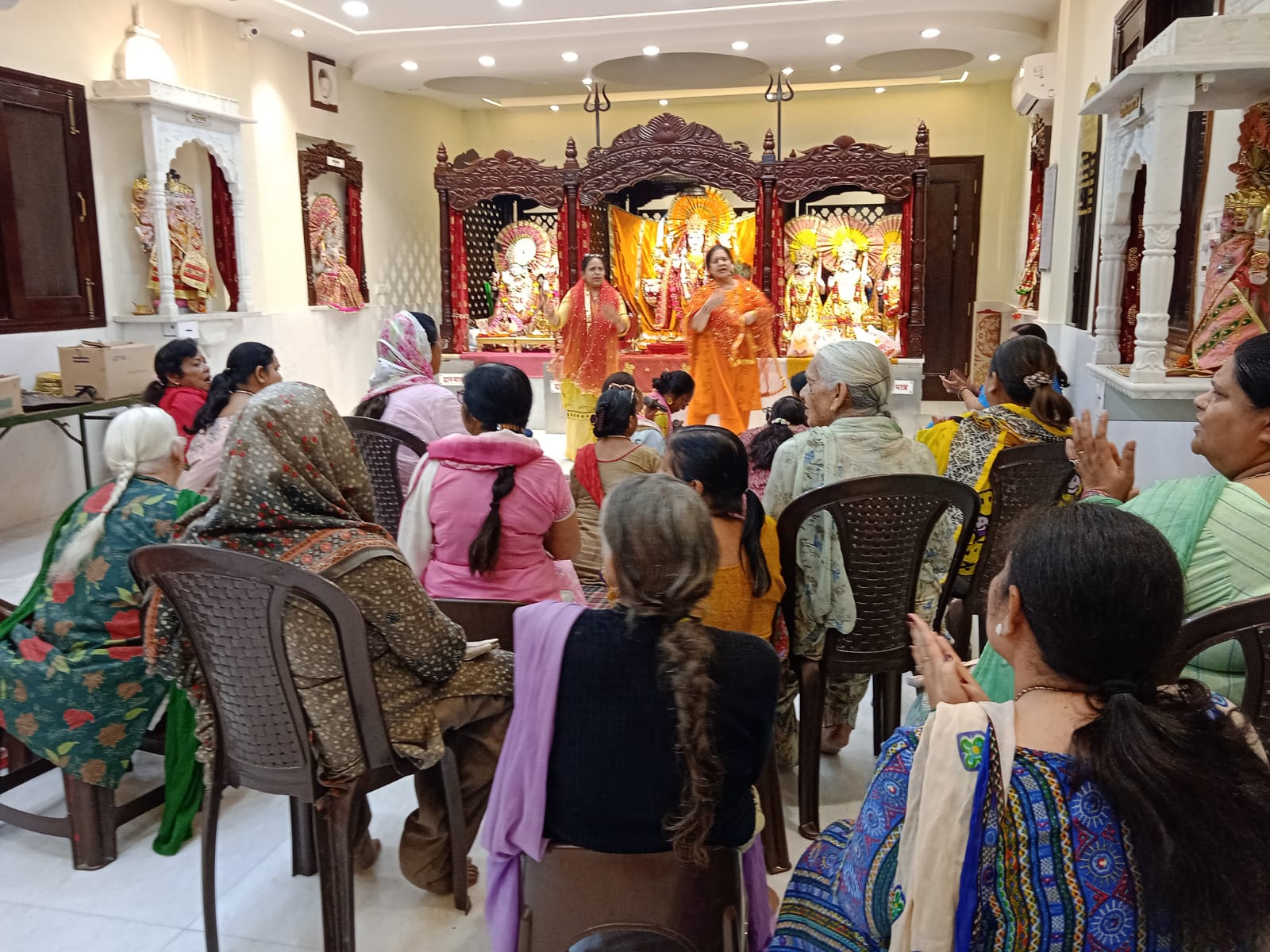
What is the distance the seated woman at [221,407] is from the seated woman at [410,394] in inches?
14.1

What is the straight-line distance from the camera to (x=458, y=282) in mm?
8297

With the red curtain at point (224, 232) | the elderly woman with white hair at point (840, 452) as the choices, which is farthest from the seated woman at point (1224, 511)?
the red curtain at point (224, 232)

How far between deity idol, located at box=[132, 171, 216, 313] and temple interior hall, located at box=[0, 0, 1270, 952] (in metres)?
0.03

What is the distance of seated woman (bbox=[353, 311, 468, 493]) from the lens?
10.8 feet

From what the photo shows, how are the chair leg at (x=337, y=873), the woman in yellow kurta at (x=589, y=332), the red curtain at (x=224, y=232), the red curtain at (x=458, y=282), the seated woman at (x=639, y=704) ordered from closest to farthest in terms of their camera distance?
the seated woman at (x=639, y=704) → the chair leg at (x=337, y=873) → the woman in yellow kurta at (x=589, y=332) → the red curtain at (x=224, y=232) → the red curtain at (x=458, y=282)

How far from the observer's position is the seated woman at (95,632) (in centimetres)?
211

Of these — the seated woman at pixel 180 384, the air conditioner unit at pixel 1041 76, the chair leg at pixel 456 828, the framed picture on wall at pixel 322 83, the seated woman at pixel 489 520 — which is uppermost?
the framed picture on wall at pixel 322 83

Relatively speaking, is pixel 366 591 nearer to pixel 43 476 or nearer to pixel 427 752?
pixel 427 752

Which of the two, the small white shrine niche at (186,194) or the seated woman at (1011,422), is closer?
the seated woman at (1011,422)

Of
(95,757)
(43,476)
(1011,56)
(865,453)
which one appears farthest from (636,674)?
(1011,56)

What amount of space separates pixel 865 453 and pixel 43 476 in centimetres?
505

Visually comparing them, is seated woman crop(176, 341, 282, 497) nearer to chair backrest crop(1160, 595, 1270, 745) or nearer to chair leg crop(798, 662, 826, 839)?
chair leg crop(798, 662, 826, 839)

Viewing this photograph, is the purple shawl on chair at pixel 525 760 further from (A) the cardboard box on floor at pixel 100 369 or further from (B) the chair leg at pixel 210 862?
(A) the cardboard box on floor at pixel 100 369

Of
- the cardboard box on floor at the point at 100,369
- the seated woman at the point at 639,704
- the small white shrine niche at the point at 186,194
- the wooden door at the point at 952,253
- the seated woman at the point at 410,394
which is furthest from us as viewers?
the wooden door at the point at 952,253
